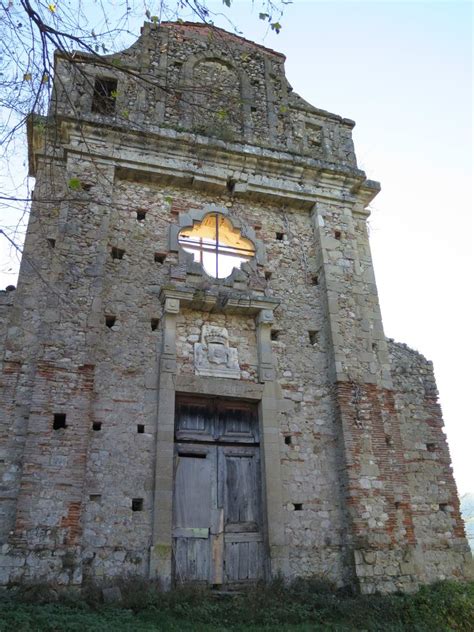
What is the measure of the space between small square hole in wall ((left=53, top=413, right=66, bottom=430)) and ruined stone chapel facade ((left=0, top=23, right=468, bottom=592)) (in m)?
0.02

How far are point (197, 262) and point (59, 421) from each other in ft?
12.6

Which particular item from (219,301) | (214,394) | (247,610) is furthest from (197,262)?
(247,610)

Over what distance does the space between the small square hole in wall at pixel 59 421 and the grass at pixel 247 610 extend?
213 cm

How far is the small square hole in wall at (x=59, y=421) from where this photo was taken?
25.4 ft

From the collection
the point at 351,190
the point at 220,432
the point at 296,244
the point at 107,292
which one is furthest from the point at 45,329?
the point at 351,190

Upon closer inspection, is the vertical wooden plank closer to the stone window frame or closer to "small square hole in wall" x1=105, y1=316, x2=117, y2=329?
"small square hole in wall" x1=105, y1=316, x2=117, y2=329

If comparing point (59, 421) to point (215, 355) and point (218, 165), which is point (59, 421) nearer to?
point (215, 355)

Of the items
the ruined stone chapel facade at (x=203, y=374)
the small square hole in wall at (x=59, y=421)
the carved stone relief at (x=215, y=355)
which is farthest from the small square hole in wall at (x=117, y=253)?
the small square hole in wall at (x=59, y=421)

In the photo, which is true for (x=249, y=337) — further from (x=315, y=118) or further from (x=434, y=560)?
(x=315, y=118)

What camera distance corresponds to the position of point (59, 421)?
7.79m

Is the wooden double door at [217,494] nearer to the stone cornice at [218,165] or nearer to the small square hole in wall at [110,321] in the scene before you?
the small square hole in wall at [110,321]

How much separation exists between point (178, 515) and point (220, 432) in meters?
1.50

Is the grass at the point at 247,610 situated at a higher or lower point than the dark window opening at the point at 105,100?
lower

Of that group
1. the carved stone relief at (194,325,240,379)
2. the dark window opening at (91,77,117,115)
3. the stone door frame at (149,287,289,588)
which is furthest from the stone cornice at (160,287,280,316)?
the dark window opening at (91,77,117,115)
